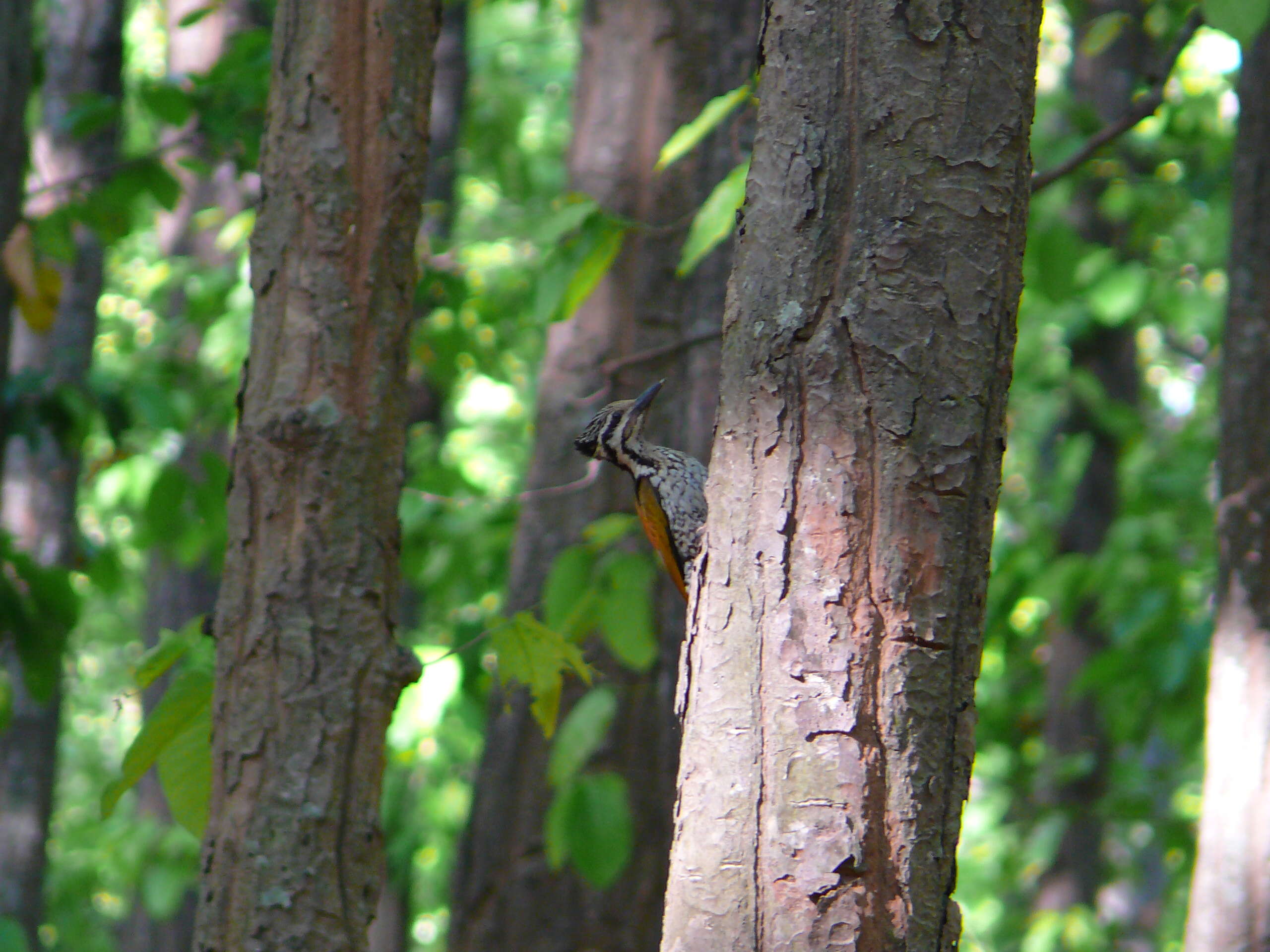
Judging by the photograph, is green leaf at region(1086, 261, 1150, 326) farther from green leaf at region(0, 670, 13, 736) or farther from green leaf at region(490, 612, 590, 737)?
green leaf at region(0, 670, 13, 736)

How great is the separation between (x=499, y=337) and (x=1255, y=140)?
14.3 ft

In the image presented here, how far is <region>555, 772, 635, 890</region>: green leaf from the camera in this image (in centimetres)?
313

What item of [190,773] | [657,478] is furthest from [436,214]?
[190,773]

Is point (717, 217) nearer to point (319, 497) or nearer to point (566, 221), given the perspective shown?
point (566, 221)

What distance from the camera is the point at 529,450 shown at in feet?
21.8

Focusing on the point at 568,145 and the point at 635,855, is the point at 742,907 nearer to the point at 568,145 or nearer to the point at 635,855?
the point at 635,855

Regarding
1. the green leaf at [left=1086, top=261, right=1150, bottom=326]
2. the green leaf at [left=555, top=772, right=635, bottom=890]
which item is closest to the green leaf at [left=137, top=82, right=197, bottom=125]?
the green leaf at [left=555, top=772, right=635, bottom=890]

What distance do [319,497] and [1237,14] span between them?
1.88m

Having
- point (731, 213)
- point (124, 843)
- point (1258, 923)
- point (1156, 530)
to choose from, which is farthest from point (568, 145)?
point (124, 843)

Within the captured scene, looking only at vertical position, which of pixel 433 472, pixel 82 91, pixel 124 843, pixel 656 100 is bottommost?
pixel 124 843

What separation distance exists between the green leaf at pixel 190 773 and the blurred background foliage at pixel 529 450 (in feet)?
0.46

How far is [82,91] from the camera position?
5785mm

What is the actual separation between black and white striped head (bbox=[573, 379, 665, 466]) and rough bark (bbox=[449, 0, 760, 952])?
18.0 inches

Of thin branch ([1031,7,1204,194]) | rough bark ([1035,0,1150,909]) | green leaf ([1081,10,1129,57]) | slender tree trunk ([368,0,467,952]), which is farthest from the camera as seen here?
slender tree trunk ([368,0,467,952])
